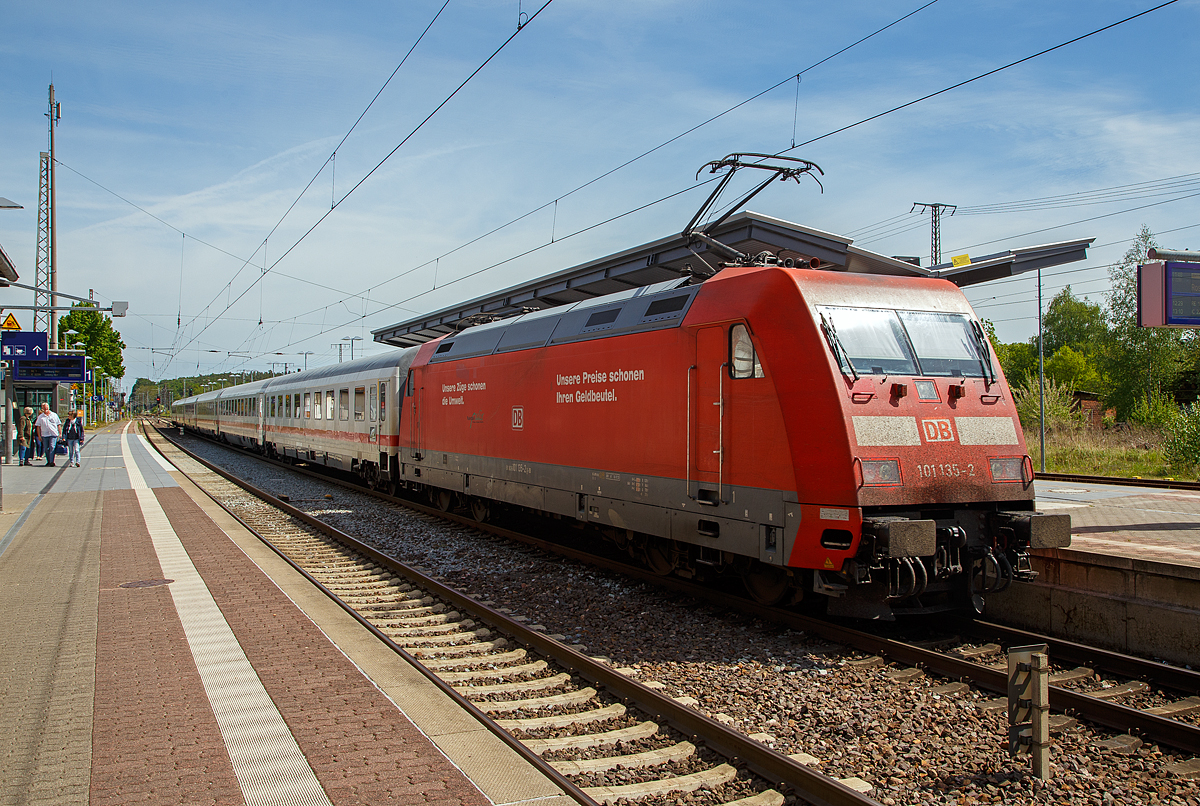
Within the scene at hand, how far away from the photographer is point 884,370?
7312 millimetres

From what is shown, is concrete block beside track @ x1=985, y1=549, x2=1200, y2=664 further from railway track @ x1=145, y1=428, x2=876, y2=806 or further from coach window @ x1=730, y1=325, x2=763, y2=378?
railway track @ x1=145, y1=428, x2=876, y2=806

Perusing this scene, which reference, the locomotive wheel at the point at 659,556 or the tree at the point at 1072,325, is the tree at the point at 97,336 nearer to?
the locomotive wheel at the point at 659,556

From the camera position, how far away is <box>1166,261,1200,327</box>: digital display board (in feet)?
35.9

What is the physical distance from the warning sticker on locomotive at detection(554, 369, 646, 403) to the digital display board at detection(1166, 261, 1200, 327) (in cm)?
754

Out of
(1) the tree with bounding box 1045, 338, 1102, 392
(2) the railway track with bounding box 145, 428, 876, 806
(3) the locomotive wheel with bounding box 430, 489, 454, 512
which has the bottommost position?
(2) the railway track with bounding box 145, 428, 876, 806

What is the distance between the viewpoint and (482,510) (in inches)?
564

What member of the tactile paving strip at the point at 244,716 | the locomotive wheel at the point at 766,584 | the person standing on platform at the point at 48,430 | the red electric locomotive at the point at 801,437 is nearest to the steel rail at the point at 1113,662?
the red electric locomotive at the point at 801,437

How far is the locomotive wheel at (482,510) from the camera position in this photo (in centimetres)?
1429

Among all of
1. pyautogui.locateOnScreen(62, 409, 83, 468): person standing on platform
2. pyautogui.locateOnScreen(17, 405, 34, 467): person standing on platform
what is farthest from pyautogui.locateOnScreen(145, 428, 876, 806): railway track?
pyautogui.locateOnScreen(17, 405, 34, 467): person standing on platform

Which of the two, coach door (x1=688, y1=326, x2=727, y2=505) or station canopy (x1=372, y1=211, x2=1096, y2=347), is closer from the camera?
coach door (x1=688, y1=326, x2=727, y2=505)

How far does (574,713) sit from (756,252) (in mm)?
10560

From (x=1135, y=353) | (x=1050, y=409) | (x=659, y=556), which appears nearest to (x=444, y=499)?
(x=659, y=556)

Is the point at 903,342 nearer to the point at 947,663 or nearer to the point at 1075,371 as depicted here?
the point at 947,663

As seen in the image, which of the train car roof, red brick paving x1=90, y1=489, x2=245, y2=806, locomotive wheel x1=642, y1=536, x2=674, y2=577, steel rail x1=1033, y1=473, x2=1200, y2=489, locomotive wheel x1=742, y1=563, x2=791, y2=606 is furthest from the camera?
the train car roof
